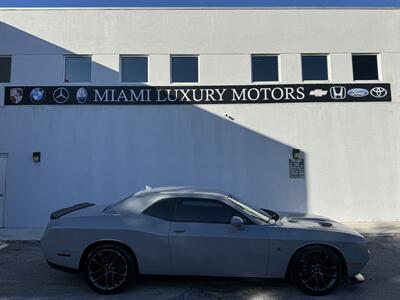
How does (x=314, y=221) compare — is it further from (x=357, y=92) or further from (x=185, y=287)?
(x=357, y=92)

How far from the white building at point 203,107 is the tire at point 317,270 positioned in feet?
21.6

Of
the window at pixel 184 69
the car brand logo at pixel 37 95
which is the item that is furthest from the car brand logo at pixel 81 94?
the window at pixel 184 69

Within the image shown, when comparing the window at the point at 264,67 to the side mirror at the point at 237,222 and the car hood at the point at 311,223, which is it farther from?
the side mirror at the point at 237,222

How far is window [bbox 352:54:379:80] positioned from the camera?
13.0 meters

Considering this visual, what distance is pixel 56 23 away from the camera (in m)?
12.9

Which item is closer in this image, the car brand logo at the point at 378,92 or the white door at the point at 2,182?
the white door at the point at 2,182

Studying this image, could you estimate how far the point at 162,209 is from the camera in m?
6.20

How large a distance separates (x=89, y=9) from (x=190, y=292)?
1002 centimetres

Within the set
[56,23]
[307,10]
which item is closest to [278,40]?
[307,10]

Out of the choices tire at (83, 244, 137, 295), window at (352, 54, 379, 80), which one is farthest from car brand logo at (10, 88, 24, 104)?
window at (352, 54, 379, 80)

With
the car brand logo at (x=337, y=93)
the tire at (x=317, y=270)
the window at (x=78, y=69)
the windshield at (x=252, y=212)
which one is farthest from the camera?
the window at (x=78, y=69)

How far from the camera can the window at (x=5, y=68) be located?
42.1ft

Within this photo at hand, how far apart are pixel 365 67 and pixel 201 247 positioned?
967 cm

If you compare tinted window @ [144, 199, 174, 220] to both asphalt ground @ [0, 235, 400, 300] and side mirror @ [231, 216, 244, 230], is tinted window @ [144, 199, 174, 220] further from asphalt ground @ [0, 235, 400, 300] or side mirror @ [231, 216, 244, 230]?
asphalt ground @ [0, 235, 400, 300]
